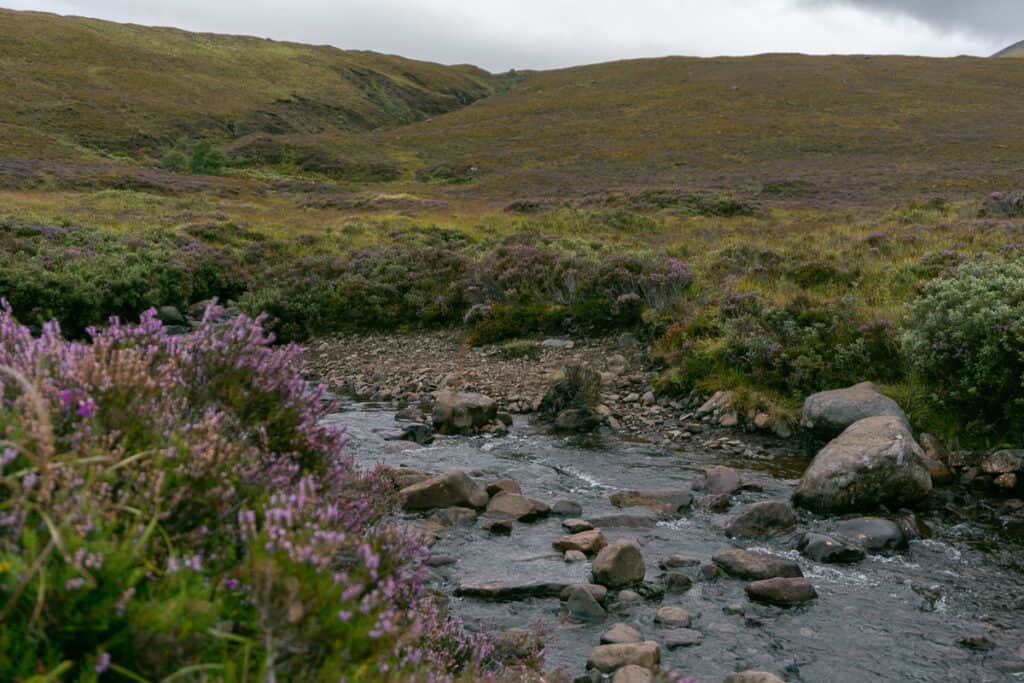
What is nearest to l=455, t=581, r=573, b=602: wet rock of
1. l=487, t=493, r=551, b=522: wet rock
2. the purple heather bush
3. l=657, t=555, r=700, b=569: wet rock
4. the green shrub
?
l=657, t=555, r=700, b=569: wet rock

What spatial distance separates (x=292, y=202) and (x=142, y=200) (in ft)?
32.9

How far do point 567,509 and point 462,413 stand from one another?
13.9 feet

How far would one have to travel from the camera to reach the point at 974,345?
36.3 feet

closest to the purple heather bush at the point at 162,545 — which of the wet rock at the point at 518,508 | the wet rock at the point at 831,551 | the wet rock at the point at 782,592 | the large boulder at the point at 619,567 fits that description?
the large boulder at the point at 619,567

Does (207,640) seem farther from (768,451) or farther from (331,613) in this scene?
(768,451)

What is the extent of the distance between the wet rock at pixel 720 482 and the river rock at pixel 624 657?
4334mm

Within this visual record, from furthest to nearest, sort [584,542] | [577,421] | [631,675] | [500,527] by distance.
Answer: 1. [577,421]
2. [500,527]
3. [584,542]
4. [631,675]

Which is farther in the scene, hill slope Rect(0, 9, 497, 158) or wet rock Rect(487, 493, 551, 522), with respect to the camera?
hill slope Rect(0, 9, 497, 158)

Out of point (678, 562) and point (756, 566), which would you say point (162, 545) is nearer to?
point (678, 562)

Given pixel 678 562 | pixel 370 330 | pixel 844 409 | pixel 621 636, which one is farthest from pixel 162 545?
pixel 370 330

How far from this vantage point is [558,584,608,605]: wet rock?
22.6 feet

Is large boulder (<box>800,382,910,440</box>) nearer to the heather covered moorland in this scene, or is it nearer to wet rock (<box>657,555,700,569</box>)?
the heather covered moorland

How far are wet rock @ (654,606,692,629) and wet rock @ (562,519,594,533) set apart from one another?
7.03 ft

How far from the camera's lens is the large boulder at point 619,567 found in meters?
7.25
